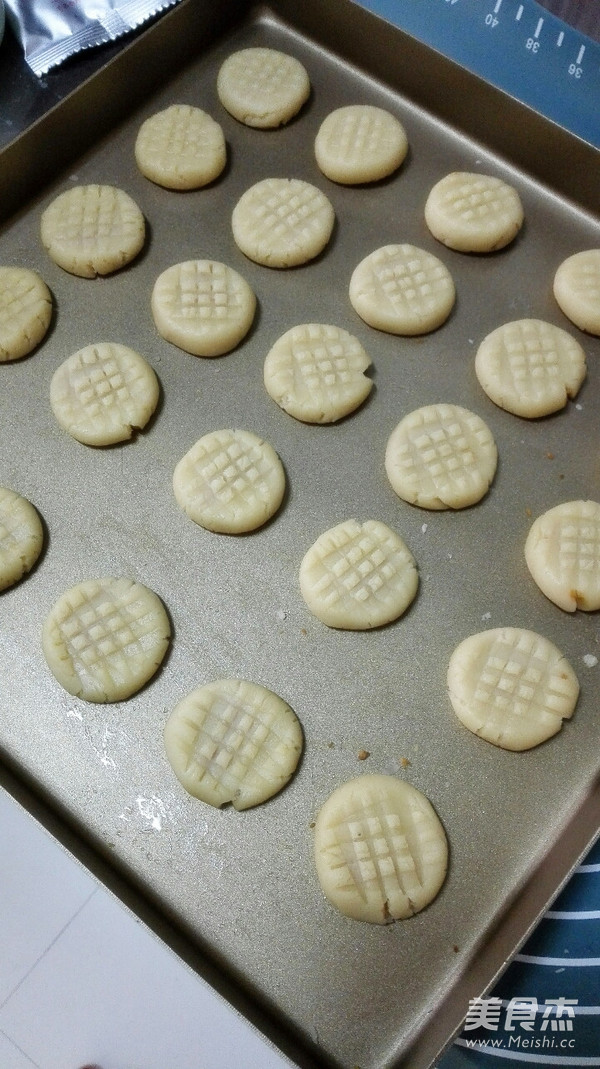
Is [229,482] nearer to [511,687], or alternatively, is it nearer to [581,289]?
[511,687]

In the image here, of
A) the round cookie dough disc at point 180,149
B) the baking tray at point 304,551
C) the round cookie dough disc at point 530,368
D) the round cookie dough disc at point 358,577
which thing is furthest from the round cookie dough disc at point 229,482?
the round cookie dough disc at point 180,149

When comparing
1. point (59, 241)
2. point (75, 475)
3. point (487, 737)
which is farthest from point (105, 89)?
point (487, 737)

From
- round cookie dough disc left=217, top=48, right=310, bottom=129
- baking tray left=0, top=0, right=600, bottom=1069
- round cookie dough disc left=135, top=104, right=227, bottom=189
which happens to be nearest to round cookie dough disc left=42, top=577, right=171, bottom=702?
baking tray left=0, top=0, right=600, bottom=1069

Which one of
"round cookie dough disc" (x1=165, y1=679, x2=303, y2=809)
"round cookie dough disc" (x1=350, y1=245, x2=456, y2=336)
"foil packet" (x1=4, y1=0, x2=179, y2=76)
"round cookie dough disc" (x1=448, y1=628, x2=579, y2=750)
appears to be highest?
"foil packet" (x1=4, y1=0, x2=179, y2=76)

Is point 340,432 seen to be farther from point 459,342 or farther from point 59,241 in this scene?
point 59,241

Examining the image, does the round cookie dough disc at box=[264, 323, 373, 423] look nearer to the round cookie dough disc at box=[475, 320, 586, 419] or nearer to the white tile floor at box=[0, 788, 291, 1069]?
the round cookie dough disc at box=[475, 320, 586, 419]

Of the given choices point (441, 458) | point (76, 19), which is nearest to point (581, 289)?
point (441, 458)
